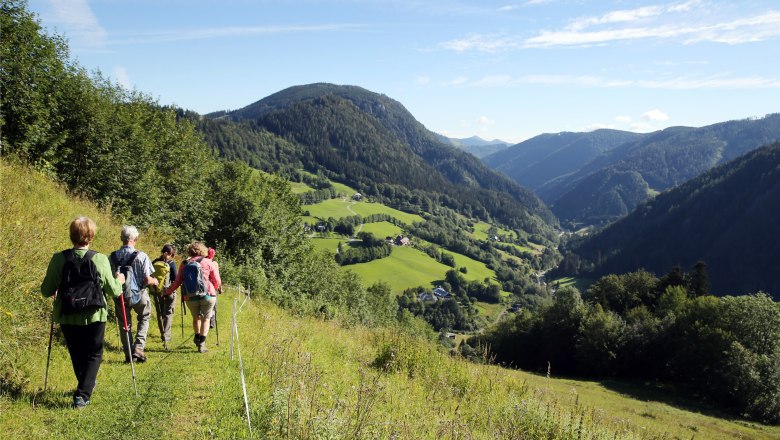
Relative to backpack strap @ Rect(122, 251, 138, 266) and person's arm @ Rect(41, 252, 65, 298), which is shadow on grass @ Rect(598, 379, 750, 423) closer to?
backpack strap @ Rect(122, 251, 138, 266)

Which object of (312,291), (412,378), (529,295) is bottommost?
(529,295)

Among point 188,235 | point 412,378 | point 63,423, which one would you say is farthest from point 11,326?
point 188,235

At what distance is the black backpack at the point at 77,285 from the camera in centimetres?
545

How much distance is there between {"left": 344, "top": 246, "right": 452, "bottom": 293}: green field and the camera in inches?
4678

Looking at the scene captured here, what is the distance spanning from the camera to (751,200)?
170 metres

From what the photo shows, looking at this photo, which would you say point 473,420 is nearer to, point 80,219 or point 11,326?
point 80,219

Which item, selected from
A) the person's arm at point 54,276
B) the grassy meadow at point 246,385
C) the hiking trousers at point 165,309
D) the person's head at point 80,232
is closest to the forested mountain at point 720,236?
the grassy meadow at point 246,385

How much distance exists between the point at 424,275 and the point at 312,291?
9836 centimetres

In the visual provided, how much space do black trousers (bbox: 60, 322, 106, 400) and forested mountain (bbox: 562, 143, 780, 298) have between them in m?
179

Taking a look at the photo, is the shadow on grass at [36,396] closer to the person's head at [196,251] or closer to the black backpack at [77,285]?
the black backpack at [77,285]

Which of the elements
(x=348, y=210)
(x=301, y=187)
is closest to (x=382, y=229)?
(x=348, y=210)

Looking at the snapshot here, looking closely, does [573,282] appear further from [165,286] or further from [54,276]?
[54,276]

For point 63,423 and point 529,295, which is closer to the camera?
point 63,423

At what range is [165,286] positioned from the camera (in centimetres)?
881
